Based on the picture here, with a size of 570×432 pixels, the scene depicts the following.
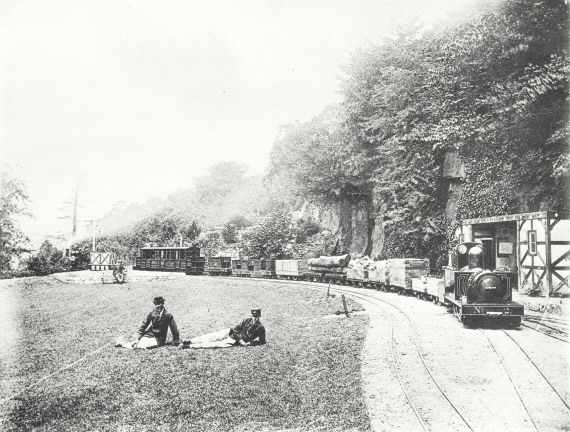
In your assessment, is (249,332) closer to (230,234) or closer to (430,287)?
(430,287)

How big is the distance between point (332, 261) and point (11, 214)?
795 inches

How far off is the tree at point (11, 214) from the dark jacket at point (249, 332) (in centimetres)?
2213

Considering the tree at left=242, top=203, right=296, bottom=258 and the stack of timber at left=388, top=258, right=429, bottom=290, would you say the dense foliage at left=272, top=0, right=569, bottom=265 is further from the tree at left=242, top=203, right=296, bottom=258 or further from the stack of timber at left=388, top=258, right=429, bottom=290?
the stack of timber at left=388, top=258, right=429, bottom=290

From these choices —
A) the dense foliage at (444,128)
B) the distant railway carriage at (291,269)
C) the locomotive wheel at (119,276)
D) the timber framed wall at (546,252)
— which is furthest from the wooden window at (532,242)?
the locomotive wheel at (119,276)

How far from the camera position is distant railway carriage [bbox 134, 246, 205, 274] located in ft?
134

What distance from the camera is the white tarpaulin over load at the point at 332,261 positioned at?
98.6 feet

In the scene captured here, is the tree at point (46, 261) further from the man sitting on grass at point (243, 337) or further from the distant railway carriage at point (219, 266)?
the man sitting on grass at point (243, 337)

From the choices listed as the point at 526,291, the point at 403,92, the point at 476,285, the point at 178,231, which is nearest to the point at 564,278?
the point at 526,291

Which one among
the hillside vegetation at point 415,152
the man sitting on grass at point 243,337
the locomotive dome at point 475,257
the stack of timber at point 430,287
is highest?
the hillside vegetation at point 415,152

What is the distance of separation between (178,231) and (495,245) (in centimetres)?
3388

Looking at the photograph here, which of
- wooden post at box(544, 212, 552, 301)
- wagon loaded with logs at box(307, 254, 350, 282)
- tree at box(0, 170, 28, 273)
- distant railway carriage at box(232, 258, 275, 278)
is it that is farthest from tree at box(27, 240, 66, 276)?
wooden post at box(544, 212, 552, 301)

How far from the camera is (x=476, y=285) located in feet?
42.5

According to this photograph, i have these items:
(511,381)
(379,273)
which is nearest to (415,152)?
(379,273)

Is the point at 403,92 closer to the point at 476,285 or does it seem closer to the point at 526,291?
the point at 526,291
